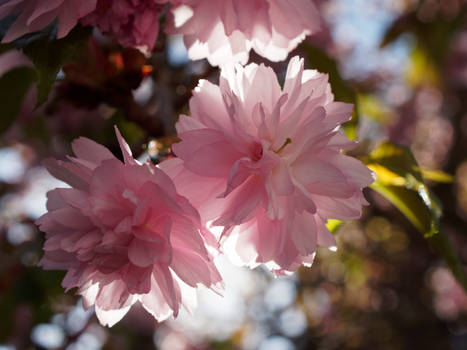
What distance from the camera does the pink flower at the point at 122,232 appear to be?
0.39 metres

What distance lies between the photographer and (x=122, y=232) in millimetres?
400

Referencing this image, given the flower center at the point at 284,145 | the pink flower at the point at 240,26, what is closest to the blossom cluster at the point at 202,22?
the pink flower at the point at 240,26

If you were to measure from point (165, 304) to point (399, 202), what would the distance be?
1.01 ft

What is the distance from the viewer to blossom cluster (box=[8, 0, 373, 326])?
389mm

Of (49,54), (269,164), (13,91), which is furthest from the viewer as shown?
(13,91)

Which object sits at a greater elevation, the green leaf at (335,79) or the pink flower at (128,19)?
the pink flower at (128,19)

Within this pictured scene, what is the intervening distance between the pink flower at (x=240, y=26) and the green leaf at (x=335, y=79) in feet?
0.66

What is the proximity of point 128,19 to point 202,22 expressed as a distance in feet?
0.26

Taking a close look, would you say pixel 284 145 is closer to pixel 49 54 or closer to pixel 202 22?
pixel 202 22

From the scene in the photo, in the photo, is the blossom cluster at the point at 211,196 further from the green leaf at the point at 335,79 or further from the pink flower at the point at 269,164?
the green leaf at the point at 335,79

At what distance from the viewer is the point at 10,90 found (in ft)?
2.68

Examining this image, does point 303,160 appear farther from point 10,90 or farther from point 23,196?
point 23,196

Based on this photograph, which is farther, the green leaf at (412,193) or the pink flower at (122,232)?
the green leaf at (412,193)

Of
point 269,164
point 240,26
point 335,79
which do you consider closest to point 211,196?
point 269,164
